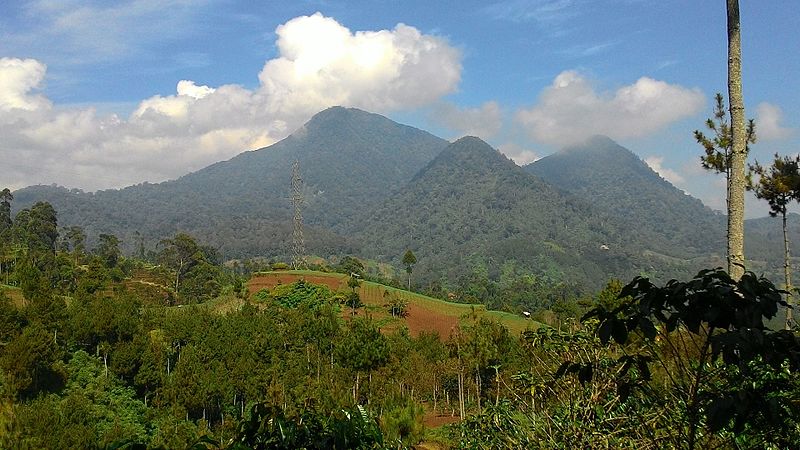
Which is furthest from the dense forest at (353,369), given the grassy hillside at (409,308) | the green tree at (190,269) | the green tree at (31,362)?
the grassy hillside at (409,308)

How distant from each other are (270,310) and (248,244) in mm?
127035

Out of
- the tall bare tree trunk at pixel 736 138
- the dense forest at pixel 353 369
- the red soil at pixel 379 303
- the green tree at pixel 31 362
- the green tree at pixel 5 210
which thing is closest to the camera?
the dense forest at pixel 353 369

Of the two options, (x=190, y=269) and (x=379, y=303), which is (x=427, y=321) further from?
(x=190, y=269)

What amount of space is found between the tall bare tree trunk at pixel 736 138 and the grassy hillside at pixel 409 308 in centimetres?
5073

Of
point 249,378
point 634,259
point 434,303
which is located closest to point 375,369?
point 249,378

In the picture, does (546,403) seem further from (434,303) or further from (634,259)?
(634,259)

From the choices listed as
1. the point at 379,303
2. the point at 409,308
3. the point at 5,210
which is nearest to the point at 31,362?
the point at 379,303

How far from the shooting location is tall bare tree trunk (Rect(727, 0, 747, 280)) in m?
7.39

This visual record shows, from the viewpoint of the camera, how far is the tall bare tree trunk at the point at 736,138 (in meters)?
7.39

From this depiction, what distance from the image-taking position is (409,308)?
6562cm

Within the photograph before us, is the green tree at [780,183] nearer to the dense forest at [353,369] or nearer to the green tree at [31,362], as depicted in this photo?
the dense forest at [353,369]

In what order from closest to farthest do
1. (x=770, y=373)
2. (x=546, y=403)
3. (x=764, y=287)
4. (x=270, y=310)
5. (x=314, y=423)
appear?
(x=764, y=287)
(x=314, y=423)
(x=770, y=373)
(x=546, y=403)
(x=270, y=310)

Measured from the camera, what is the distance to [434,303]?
7094 cm

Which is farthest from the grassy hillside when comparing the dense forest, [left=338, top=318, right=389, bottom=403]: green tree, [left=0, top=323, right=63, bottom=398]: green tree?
[left=0, top=323, right=63, bottom=398]: green tree
